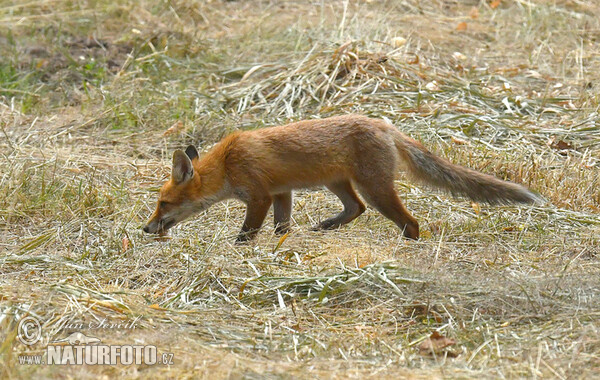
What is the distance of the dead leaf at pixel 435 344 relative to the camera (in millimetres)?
4543

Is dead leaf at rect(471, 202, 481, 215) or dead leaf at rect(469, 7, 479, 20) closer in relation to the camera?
dead leaf at rect(471, 202, 481, 215)

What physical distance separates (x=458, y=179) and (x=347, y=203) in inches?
42.3

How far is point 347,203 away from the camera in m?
7.28

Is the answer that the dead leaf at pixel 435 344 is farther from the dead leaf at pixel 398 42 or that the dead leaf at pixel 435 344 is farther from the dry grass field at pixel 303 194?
the dead leaf at pixel 398 42

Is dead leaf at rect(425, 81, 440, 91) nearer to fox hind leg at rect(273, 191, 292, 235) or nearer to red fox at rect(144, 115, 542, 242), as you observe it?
red fox at rect(144, 115, 542, 242)

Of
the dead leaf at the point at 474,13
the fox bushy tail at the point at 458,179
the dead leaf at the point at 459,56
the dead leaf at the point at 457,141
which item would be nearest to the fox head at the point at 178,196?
the fox bushy tail at the point at 458,179

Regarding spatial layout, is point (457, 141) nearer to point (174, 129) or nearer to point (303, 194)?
point (303, 194)

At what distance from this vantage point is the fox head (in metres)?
6.86

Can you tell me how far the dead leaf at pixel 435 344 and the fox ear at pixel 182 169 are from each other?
2921mm

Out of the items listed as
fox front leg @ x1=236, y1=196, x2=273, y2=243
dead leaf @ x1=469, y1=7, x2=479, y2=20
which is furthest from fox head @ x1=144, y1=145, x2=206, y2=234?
dead leaf @ x1=469, y1=7, x2=479, y2=20

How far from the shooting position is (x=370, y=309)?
5.10 m

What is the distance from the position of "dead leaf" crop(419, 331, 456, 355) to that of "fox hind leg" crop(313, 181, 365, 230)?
8.39 ft

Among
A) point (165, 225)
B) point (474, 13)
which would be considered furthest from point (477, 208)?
point (474, 13)

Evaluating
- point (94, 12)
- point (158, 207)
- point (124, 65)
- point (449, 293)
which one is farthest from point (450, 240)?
point (94, 12)
